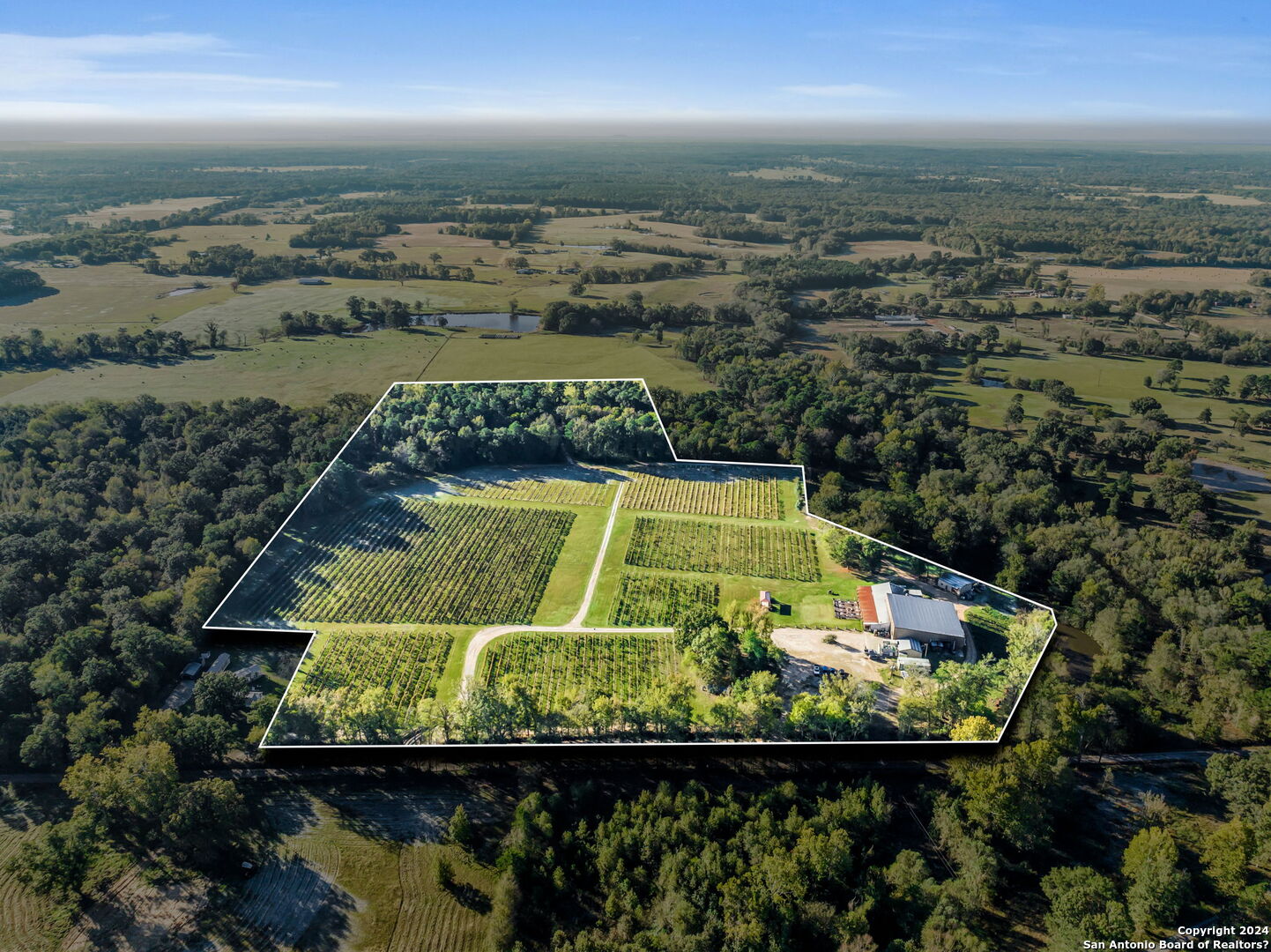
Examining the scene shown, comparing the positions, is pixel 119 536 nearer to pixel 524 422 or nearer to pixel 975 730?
pixel 524 422

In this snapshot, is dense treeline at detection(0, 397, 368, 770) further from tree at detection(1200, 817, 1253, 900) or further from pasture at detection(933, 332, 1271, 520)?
pasture at detection(933, 332, 1271, 520)

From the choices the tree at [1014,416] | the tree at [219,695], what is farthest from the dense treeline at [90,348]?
the tree at [1014,416]

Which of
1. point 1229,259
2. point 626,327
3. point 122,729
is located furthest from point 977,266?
point 122,729

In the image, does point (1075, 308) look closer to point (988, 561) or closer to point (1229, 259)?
point (1229, 259)

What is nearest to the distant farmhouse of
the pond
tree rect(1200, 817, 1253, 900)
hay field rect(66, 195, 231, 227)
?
tree rect(1200, 817, 1253, 900)

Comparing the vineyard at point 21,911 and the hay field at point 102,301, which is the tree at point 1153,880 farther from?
the hay field at point 102,301

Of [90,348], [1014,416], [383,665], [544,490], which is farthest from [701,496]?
[90,348]
